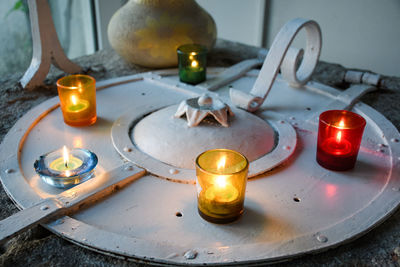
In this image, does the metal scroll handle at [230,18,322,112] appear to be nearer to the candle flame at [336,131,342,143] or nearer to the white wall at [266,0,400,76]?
the candle flame at [336,131,342,143]

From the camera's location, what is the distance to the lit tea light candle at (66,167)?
100 cm

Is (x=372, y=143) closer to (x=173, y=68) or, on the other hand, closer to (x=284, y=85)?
(x=284, y=85)

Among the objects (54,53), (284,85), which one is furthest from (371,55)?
(54,53)

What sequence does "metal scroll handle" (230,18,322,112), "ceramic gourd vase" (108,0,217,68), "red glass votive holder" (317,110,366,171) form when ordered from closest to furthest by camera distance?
"red glass votive holder" (317,110,366,171) < "metal scroll handle" (230,18,322,112) < "ceramic gourd vase" (108,0,217,68)

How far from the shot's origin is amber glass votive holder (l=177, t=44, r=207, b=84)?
5.28ft

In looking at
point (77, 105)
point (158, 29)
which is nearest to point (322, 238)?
point (77, 105)

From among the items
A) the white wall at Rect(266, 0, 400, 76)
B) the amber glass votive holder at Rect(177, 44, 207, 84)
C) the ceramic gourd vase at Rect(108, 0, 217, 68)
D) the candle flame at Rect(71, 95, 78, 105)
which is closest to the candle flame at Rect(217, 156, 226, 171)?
the candle flame at Rect(71, 95, 78, 105)

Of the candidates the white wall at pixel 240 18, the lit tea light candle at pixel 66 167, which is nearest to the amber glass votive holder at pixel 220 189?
the lit tea light candle at pixel 66 167

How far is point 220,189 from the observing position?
2.95ft

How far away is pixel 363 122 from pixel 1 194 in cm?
95

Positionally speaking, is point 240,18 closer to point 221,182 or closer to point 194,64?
point 194,64

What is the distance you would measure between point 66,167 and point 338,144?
2.36 feet

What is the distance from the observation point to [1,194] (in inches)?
40.0

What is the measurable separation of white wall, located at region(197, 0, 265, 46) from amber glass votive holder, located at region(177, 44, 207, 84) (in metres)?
1.40
